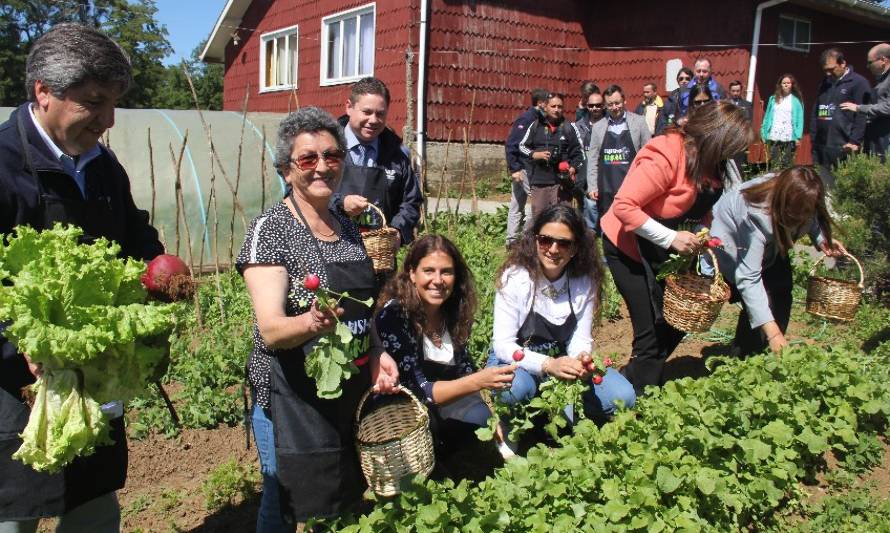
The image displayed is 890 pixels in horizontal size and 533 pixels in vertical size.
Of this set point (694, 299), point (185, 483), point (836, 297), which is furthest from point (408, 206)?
point (836, 297)

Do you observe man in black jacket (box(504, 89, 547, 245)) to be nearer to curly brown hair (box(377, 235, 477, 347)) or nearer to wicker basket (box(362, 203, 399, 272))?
wicker basket (box(362, 203, 399, 272))

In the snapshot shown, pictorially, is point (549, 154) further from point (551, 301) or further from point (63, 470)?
point (63, 470)

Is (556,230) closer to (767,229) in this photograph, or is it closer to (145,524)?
(767,229)

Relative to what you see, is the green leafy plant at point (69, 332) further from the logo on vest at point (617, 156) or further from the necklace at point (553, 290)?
the logo on vest at point (617, 156)

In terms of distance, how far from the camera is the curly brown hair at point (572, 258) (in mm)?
3705

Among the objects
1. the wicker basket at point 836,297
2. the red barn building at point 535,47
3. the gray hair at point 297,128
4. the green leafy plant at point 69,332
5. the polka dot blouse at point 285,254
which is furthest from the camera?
the red barn building at point 535,47

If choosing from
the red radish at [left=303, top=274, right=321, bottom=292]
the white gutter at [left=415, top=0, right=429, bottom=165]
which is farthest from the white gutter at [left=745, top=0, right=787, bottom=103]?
the red radish at [left=303, top=274, right=321, bottom=292]

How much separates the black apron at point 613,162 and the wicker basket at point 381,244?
13.4ft

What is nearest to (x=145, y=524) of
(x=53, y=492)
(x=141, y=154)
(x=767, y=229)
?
(x=53, y=492)

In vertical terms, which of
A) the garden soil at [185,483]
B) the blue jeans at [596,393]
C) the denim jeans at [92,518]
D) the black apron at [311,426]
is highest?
the black apron at [311,426]

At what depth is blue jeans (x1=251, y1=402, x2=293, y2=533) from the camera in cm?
242

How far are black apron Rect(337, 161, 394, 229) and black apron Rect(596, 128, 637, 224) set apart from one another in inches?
155

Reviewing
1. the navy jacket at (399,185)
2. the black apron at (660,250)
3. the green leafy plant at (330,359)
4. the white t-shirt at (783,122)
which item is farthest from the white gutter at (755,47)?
the green leafy plant at (330,359)

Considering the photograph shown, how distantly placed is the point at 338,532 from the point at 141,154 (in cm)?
630
